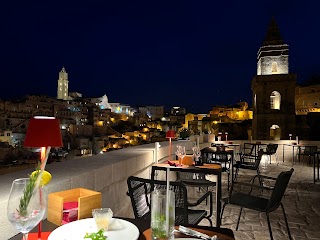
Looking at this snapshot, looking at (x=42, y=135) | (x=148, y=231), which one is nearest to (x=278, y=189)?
(x=148, y=231)

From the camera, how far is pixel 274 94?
3067 centimetres

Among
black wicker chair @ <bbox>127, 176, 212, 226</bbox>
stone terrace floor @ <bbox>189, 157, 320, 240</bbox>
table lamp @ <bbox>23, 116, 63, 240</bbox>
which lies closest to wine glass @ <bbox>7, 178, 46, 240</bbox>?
table lamp @ <bbox>23, 116, 63, 240</bbox>

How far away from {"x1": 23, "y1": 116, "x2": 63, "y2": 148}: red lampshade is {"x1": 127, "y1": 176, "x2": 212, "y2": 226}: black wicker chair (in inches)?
62.6

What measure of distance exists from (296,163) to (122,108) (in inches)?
3780

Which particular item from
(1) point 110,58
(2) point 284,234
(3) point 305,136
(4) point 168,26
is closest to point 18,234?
(2) point 284,234

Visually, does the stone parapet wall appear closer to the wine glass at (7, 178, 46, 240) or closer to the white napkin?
the wine glass at (7, 178, 46, 240)

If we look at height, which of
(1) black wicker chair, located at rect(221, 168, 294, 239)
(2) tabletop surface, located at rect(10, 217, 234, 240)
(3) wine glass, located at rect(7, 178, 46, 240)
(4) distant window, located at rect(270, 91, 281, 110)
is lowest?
(1) black wicker chair, located at rect(221, 168, 294, 239)

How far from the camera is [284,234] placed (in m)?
4.55

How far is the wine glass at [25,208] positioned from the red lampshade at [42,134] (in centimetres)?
33

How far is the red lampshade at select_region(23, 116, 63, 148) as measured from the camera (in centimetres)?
175

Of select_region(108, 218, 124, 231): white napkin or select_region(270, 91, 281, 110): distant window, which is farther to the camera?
select_region(270, 91, 281, 110): distant window

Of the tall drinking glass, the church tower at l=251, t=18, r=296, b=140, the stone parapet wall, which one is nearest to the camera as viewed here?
the tall drinking glass

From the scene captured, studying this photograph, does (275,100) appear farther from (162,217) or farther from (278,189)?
(162,217)

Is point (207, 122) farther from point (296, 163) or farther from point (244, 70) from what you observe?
point (244, 70)
